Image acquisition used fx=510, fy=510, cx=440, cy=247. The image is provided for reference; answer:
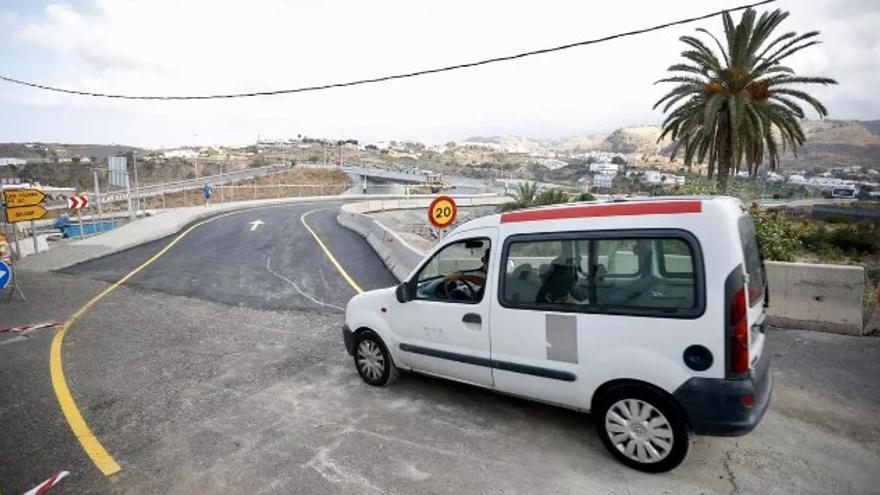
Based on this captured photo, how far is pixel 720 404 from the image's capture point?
12.5 feet

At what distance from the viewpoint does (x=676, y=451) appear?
4008mm

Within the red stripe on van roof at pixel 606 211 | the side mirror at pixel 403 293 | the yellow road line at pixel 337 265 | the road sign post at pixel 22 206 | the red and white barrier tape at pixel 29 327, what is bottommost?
the red and white barrier tape at pixel 29 327

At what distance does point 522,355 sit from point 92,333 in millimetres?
7470

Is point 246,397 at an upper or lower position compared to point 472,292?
lower

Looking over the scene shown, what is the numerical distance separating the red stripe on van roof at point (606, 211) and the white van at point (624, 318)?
1cm

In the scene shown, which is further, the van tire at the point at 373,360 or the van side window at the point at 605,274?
the van tire at the point at 373,360

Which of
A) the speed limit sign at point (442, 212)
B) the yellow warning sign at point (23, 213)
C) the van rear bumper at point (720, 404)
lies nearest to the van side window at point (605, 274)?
the van rear bumper at point (720, 404)

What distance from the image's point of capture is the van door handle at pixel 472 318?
5.01 m

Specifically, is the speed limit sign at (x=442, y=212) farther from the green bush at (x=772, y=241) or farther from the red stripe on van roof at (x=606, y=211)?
the red stripe on van roof at (x=606, y=211)

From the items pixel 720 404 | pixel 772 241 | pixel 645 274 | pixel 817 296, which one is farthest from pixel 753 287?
pixel 772 241

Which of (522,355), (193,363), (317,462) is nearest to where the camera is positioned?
(317,462)

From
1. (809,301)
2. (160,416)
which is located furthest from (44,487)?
(809,301)

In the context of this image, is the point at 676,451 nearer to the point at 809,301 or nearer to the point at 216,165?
the point at 809,301

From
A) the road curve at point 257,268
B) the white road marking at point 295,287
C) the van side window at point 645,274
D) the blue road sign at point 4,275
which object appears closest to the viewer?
the van side window at point 645,274
